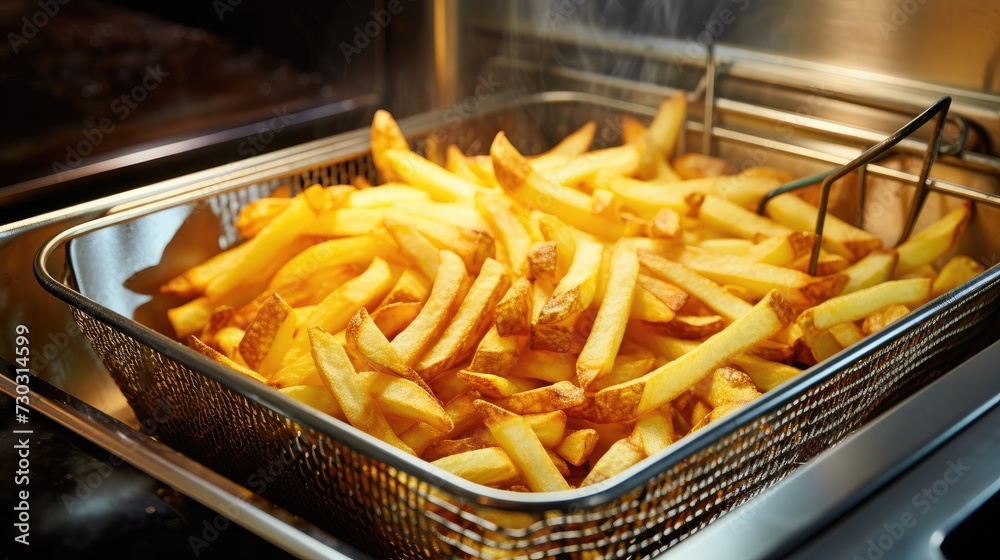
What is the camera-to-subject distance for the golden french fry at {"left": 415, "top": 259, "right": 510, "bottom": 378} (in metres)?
1.51

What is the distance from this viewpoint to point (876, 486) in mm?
1198

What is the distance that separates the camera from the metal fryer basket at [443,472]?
108 centimetres

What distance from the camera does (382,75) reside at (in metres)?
3.68

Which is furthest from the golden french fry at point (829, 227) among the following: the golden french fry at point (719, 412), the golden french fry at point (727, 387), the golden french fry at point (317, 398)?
the golden french fry at point (317, 398)

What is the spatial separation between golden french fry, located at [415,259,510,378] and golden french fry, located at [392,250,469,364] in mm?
20

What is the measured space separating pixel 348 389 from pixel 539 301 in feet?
1.47

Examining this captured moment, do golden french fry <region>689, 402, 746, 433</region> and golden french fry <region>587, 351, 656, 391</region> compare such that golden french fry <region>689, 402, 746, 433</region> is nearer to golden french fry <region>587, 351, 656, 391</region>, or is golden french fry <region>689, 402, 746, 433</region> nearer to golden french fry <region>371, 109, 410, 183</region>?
golden french fry <region>587, 351, 656, 391</region>

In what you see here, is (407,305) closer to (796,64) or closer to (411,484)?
(411,484)

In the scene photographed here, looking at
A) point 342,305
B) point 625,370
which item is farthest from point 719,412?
point 342,305

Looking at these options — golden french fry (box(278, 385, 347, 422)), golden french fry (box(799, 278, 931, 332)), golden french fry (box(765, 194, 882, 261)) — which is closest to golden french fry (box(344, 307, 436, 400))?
golden french fry (box(278, 385, 347, 422))

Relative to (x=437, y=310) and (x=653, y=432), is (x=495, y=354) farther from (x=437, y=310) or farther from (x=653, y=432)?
(x=653, y=432)

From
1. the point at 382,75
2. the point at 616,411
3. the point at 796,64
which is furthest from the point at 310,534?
the point at 382,75

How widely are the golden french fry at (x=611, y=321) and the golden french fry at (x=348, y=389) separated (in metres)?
0.35

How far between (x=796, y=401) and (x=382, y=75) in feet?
9.32
